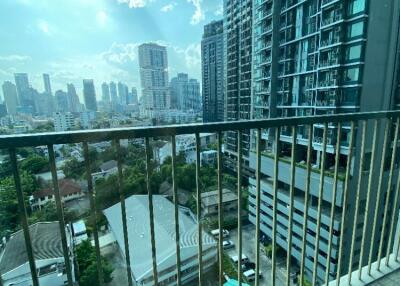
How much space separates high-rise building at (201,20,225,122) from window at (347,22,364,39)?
14238 millimetres

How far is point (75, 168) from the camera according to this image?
2.64 feet

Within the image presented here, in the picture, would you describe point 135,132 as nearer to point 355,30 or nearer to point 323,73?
point 355,30

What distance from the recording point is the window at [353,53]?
740 centimetres

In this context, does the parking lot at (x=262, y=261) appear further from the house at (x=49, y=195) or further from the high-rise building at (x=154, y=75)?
the high-rise building at (x=154, y=75)

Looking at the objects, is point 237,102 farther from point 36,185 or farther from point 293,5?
point 36,185

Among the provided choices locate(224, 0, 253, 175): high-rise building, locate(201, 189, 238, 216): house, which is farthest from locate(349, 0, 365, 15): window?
locate(201, 189, 238, 216): house

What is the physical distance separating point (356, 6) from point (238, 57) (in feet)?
33.9

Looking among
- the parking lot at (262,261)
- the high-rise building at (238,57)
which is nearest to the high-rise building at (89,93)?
the high-rise building at (238,57)

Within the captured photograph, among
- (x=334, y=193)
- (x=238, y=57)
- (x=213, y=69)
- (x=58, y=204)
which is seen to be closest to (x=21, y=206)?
(x=58, y=204)

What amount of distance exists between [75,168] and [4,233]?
11.7 inches

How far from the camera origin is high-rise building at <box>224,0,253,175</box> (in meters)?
16.1

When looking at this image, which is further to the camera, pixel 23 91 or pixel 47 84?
pixel 23 91

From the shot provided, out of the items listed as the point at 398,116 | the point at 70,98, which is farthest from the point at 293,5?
the point at 70,98

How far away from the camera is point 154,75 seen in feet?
64.0
